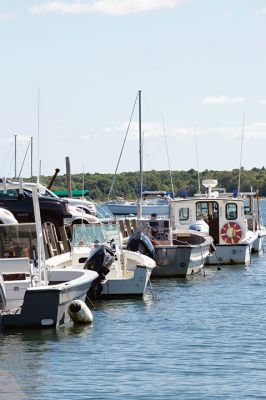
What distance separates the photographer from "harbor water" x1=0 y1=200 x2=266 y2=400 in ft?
57.0

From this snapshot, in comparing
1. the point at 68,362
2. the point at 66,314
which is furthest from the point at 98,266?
the point at 68,362

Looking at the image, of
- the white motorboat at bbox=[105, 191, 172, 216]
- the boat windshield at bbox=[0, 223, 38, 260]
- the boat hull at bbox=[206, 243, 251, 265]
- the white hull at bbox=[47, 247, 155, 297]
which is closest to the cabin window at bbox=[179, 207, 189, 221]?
the white motorboat at bbox=[105, 191, 172, 216]

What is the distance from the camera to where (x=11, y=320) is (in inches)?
863

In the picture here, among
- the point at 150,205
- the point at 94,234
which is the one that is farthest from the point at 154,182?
the point at 94,234

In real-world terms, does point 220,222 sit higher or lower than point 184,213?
lower

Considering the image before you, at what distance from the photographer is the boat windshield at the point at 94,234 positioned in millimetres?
29719

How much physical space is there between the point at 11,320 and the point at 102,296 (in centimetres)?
630

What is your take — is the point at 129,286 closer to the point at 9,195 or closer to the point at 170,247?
the point at 170,247

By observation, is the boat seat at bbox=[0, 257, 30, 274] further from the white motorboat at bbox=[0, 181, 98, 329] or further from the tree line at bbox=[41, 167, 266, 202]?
the tree line at bbox=[41, 167, 266, 202]

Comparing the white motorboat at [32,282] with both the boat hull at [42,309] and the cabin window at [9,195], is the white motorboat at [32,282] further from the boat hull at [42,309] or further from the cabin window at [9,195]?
the cabin window at [9,195]

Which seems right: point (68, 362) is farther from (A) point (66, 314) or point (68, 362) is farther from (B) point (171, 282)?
(B) point (171, 282)

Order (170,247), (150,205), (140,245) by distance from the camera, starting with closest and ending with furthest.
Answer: (140,245)
(170,247)
(150,205)

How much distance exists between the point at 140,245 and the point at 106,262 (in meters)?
5.34

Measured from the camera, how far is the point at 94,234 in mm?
30406
